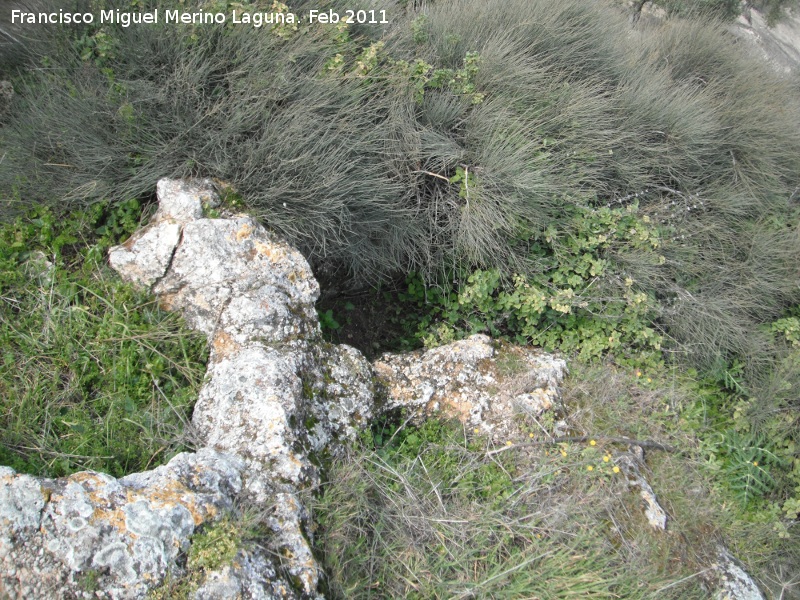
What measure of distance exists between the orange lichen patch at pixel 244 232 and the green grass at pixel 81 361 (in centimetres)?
46

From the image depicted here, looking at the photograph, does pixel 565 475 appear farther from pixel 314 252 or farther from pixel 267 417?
pixel 314 252

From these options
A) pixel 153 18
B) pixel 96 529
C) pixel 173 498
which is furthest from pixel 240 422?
pixel 153 18

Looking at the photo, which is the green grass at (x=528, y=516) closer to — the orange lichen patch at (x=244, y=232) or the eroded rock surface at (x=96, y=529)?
the eroded rock surface at (x=96, y=529)

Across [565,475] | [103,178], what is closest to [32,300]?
[103,178]

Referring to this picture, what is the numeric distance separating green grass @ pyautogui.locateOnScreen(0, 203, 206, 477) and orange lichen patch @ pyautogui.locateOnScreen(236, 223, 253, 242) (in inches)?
18.0

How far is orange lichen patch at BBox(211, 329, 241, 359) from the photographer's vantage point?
7.82ft

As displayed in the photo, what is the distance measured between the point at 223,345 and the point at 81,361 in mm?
544

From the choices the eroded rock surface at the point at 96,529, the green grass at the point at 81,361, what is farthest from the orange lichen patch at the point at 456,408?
the eroded rock surface at the point at 96,529

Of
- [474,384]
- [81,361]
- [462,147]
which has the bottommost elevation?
[81,361]

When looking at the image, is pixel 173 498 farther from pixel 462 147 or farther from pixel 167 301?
pixel 462 147

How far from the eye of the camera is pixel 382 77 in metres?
3.40

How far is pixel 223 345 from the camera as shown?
2414 mm

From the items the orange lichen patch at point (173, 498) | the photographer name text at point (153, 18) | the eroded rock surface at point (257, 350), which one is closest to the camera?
the orange lichen patch at point (173, 498)

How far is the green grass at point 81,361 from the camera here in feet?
6.91
